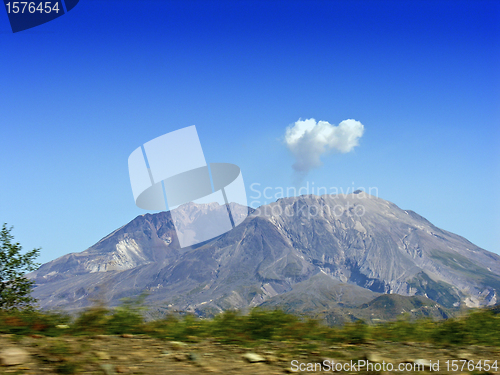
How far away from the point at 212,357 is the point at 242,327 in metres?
1.84

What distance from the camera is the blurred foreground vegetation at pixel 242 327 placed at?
7.18 metres

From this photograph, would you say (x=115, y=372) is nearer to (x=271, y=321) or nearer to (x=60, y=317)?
(x=60, y=317)

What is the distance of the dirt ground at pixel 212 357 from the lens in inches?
212

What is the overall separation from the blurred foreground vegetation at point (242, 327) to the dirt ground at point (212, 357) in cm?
40

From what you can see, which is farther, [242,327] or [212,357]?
[242,327]

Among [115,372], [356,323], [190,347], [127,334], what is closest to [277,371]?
[190,347]

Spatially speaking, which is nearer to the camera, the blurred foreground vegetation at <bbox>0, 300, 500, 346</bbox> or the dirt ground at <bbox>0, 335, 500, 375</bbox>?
the dirt ground at <bbox>0, 335, 500, 375</bbox>

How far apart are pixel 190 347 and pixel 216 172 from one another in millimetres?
18228

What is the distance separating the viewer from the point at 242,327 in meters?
7.97

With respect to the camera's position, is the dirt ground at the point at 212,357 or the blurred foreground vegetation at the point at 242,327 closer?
the dirt ground at the point at 212,357

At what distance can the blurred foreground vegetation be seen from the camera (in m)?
7.18

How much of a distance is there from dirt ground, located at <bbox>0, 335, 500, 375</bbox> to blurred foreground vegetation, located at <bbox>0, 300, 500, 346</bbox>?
405 millimetres

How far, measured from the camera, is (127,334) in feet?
23.6

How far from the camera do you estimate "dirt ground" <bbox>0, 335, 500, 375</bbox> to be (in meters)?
5.38
